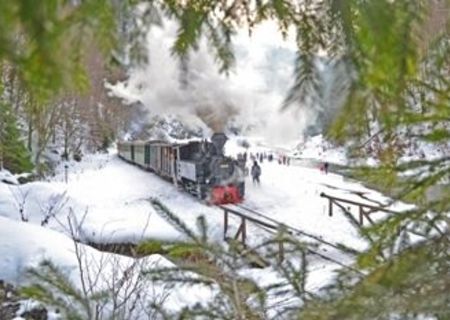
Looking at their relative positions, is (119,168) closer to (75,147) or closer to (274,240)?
(75,147)

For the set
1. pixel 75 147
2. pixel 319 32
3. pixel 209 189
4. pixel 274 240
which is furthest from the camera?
pixel 75 147

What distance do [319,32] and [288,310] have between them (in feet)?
6.46

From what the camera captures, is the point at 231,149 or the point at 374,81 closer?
the point at 374,81

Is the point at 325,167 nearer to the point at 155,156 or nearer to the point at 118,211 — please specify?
the point at 155,156

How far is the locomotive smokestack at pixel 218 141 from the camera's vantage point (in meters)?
19.0

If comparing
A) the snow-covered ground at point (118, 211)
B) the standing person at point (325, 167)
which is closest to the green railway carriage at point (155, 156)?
the snow-covered ground at point (118, 211)

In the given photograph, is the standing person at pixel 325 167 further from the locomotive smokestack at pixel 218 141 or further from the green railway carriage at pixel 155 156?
the locomotive smokestack at pixel 218 141

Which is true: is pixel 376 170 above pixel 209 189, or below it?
above

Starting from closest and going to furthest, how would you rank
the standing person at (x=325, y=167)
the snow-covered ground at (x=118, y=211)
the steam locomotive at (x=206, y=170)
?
the snow-covered ground at (x=118, y=211) → the steam locomotive at (x=206, y=170) → the standing person at (x=325, y=167)

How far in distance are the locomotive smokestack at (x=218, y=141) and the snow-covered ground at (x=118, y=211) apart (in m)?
1.80

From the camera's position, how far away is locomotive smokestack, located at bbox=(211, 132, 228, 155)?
19031 millimetres

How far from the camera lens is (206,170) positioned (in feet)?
59.3

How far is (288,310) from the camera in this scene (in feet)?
9.41

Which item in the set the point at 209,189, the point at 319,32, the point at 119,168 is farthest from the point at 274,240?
the point at 119,168
